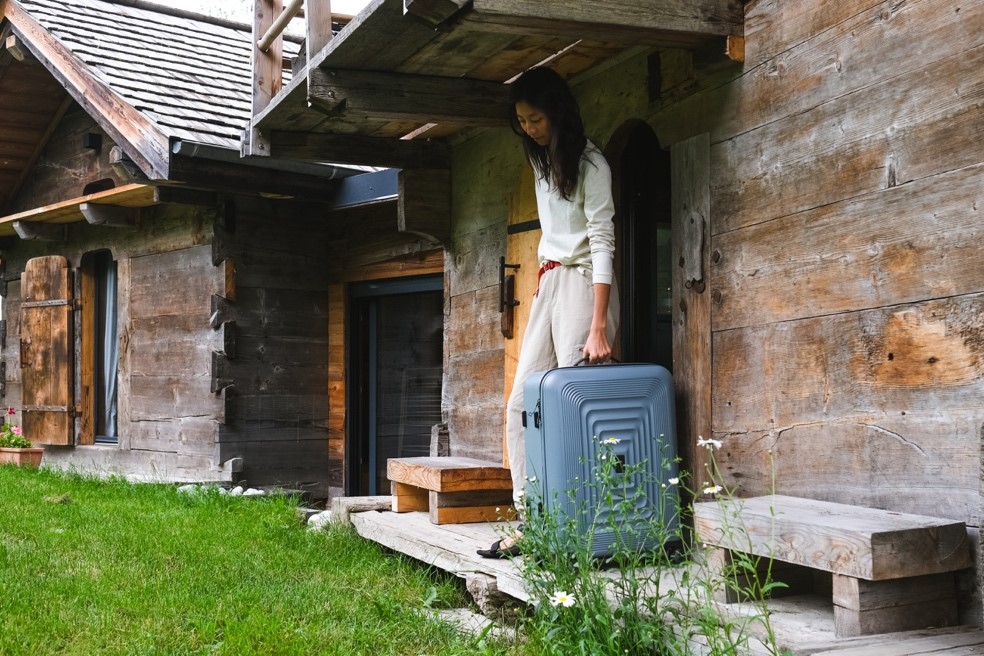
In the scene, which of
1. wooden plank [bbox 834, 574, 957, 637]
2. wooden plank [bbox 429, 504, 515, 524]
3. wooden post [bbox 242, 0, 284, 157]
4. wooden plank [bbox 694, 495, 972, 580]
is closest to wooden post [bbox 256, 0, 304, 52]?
wooden post [bbox 242, 0, 284, 157]

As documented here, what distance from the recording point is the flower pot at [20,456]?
948cm

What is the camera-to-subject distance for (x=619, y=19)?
11.8 feet

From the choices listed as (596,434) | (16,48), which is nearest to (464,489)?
(596,434)

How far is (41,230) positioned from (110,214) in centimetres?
151

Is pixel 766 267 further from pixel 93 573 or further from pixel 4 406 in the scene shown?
pixel 4 406

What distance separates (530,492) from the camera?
157 inches

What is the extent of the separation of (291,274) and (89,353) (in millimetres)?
2611

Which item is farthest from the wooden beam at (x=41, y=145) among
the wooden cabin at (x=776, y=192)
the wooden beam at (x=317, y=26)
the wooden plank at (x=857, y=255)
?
the wooden plank at (x=857, y=255)

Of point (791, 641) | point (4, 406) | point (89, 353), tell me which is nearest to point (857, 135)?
point (791, 641)

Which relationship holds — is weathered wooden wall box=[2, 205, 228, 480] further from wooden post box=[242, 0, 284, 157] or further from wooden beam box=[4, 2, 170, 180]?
wooden post box=[242, 0, 284, 157]

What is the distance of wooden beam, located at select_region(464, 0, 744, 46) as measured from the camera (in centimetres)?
353

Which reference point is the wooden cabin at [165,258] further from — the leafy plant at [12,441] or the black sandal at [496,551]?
the black sandal at [496,551]

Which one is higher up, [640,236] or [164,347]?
[640,236]

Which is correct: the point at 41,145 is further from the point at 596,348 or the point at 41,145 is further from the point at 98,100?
the point at 596,348
